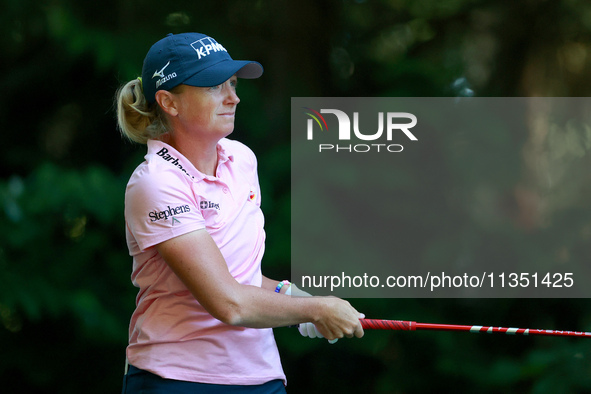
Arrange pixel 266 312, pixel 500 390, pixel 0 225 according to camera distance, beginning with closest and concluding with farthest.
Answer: pixel 266 312 < pixel 0 225 < pixel 500 390

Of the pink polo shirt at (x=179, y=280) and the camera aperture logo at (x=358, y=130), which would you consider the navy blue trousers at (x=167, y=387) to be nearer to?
the pink polo shirt at (x=179, y=280)

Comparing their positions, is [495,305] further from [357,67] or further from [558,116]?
[357,67]

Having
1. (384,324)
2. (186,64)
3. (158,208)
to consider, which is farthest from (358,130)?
(158,208)

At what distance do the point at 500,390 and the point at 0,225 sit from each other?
6.99ft

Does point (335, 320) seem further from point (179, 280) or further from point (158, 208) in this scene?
point (158, 208)

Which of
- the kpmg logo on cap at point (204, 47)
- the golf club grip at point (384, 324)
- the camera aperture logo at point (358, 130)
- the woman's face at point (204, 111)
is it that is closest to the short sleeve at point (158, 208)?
the woman's face at point (204, 111)

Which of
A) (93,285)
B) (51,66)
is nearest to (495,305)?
(93,285)

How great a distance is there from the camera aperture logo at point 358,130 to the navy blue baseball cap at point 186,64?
61.2 inches

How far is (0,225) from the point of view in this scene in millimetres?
2668

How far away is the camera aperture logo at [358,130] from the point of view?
2975 millimetres

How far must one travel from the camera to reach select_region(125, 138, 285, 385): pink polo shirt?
1.29 meters

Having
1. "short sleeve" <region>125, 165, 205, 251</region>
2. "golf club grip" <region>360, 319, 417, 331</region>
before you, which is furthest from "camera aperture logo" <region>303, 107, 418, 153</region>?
"short sleeve" <region>125, 165, 205, 251</region>

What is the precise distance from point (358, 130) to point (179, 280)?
1.78 meters

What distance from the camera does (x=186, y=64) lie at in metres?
1.38
